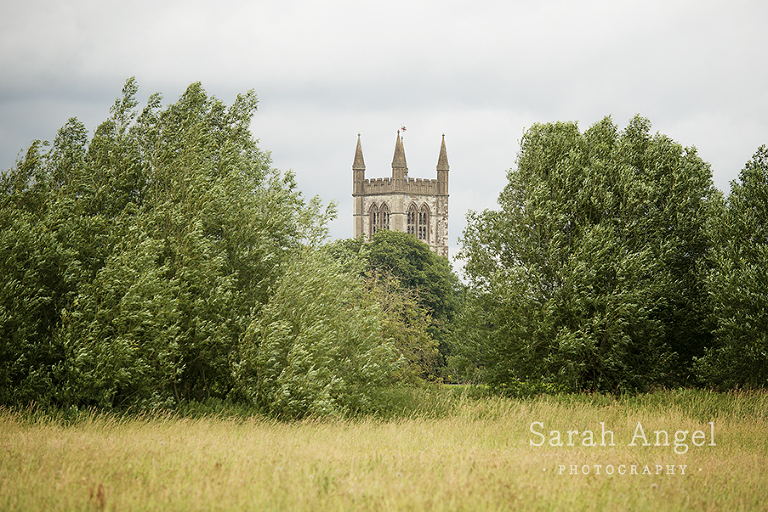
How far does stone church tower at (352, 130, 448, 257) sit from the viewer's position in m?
86.6

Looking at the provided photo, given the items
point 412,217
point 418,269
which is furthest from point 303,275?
point 412,217

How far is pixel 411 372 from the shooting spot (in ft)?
96.0

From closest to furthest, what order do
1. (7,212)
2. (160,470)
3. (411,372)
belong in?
(160,470)
(7,212)
(411,372)

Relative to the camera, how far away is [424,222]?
291 feet

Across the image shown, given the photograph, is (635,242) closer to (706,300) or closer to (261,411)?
(706,300)

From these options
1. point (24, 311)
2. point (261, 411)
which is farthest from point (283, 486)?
point (24, 311)

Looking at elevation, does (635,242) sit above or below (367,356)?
above

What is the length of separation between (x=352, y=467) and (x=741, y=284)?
1555 centimetres

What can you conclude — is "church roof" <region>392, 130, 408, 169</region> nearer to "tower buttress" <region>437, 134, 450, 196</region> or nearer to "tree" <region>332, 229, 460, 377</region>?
"tower buttress" <region>437, 134, 450, 196</region>

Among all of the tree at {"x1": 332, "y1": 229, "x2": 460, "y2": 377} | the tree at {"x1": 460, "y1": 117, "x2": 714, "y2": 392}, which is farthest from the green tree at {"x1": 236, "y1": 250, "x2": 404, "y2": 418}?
the tree at {"x1": 332, "y1": 229, "x2": 460, "y2": 377}

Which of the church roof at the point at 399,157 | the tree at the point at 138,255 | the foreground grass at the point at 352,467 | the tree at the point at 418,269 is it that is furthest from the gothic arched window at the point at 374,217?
the foreground grass at the point at 352,467

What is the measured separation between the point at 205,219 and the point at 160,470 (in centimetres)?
998

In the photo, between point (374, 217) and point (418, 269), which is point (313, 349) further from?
point (374, 217)

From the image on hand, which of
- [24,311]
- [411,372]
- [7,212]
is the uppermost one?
[7,212]
